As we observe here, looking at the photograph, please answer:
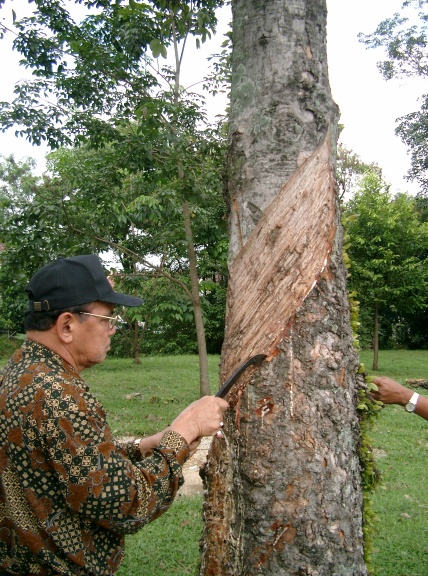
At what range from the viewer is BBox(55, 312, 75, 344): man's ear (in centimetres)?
181

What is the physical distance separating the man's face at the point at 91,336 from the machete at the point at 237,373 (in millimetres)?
481

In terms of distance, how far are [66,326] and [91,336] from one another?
0.30ft

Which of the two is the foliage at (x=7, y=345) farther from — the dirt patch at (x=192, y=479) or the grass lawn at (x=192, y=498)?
the dirt patch at (x=192, y=479)

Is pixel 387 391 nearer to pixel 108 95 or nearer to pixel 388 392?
pixel 388 392

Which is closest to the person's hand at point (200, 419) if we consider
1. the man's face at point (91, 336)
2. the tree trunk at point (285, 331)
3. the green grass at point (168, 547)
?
the tree trunk at point (285, 331)

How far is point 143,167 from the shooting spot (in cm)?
679

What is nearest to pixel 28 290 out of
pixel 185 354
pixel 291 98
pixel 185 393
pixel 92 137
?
pixel 291 98

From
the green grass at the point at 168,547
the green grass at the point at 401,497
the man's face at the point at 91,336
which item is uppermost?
the man's face at the point at 91,336

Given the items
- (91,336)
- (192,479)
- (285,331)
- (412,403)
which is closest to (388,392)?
(412,403)

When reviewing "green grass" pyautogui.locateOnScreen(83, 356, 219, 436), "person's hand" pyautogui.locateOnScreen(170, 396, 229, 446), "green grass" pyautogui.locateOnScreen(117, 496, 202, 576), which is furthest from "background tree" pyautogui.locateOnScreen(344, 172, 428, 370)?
"person's hand" pyautogui.locateOnScreen(170, 396, 229, 446)

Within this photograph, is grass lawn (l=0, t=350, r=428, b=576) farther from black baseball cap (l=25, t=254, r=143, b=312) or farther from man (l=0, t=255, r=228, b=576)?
black baseball cap (l=25, t=254, r=143, b=312)

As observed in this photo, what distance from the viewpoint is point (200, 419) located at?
1.92 metres

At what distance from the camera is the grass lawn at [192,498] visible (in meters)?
3.89

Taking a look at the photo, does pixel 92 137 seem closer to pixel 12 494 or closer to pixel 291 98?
pixel 291 98
